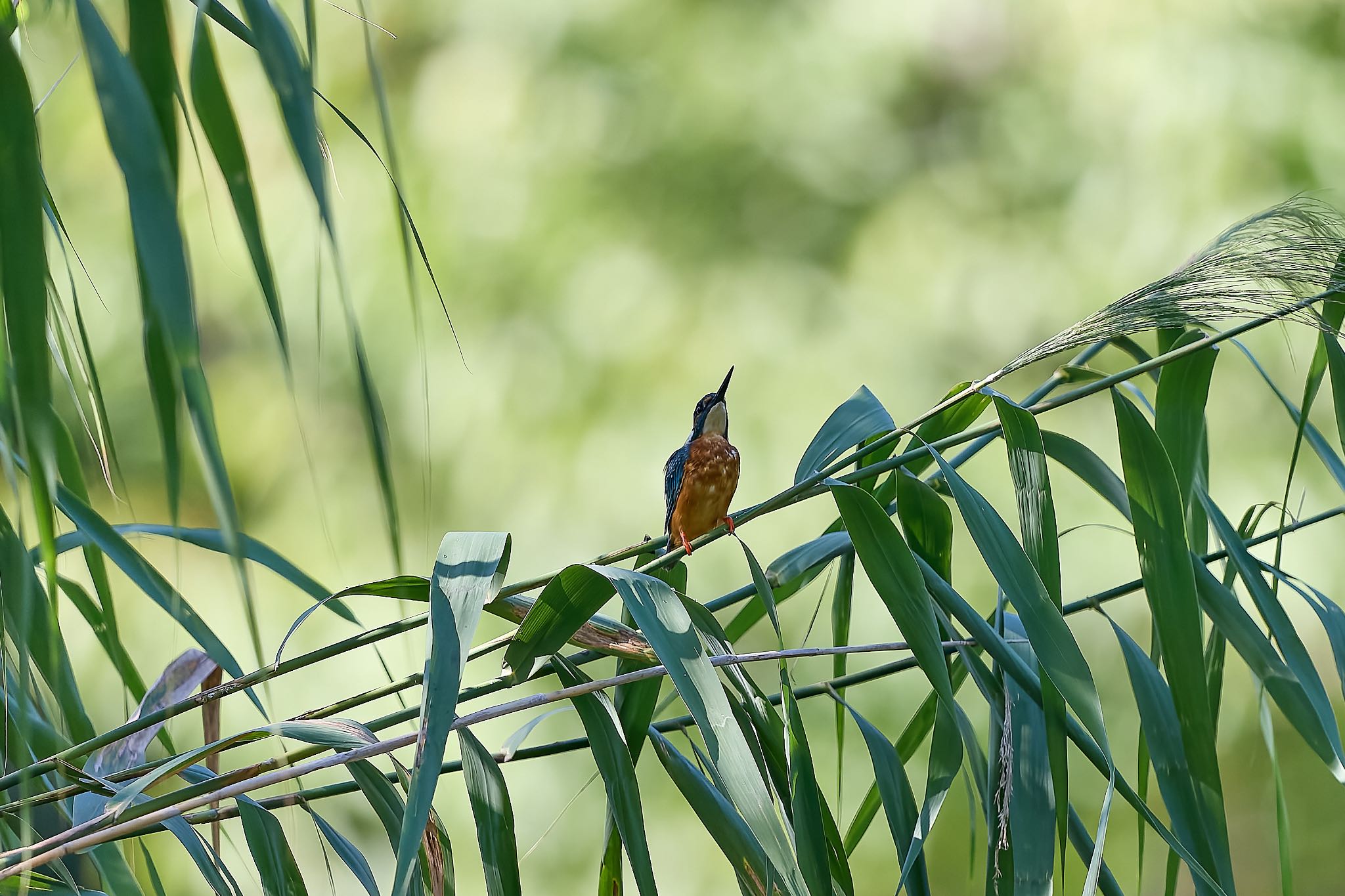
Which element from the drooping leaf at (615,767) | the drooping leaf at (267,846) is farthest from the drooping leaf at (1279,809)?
the drooping leaf at (267,846)

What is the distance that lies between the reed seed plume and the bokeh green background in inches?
72.7

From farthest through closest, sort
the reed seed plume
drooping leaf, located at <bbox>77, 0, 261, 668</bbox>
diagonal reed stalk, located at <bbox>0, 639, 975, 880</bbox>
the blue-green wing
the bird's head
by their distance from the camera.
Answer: the bird's head → the blue-green wing → the reed seed plume → diagonal reed stalk, located at <bbox>0, 639, 975, 880</bbox> → drooping leaf, located at <bbox>77, 0, 261, 668</bbox>

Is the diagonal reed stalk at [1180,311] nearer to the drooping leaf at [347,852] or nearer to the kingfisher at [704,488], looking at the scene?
the drooping leaf at [347,852]

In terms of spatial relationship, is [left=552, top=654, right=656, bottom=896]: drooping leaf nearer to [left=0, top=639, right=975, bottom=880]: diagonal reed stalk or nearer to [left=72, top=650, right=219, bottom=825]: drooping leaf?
[left=0, top=639, right=975, bottom=880]: diagonal reed stalk

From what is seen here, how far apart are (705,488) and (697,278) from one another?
1.36m

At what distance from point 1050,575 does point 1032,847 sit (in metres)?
0.19

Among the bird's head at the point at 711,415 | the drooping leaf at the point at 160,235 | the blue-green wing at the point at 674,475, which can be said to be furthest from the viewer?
the bird's head at the point at 711,415

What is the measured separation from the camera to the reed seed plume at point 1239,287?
756 mm

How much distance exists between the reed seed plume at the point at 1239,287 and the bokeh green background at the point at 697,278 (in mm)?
1848

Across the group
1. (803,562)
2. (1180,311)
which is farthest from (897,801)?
(1180,311)

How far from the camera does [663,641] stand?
1.95 ft

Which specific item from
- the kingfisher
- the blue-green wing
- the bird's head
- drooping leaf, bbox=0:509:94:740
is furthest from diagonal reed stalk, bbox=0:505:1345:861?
the bird's head

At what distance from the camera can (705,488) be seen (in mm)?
1761

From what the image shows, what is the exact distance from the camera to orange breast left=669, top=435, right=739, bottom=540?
176 cm
